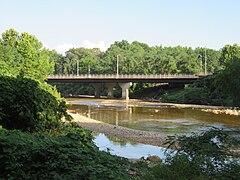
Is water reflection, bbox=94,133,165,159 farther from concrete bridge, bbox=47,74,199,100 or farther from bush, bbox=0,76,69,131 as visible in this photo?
concrete bridge, bbox=47,74,199,100

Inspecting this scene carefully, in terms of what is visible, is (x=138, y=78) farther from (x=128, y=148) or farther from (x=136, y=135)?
(x=128, y=148)

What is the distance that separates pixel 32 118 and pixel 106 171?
6.41 metres

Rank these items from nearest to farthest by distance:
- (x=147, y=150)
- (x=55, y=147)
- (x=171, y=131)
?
(x=55, y=147)
(x=147, y=150)
(x=171, y=131)

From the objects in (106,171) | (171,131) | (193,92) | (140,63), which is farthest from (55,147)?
(140,63)

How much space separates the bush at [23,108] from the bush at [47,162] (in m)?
4.33

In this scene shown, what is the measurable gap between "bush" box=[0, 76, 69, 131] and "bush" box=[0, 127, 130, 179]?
433 cm

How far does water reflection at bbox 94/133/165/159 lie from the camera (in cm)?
1981

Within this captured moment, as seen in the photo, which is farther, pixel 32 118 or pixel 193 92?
pixel 193 92

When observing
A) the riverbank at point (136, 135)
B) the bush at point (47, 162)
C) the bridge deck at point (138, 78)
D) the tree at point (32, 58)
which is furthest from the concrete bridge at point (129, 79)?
the bush at point (47, 162)

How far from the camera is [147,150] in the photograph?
845 inches

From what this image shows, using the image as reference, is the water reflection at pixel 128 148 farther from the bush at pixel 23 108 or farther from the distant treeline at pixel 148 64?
the distant treeline at pixel 148 64

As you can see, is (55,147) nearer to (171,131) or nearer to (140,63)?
(171,131)

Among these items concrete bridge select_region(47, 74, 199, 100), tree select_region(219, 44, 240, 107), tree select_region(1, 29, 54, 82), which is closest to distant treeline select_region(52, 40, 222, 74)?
concrete bridge select_region(47, 74, 199, 100)

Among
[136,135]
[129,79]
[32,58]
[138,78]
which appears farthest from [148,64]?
[136,135]
